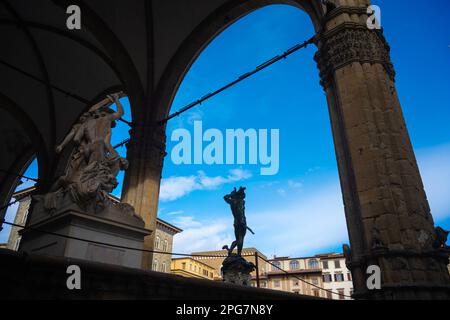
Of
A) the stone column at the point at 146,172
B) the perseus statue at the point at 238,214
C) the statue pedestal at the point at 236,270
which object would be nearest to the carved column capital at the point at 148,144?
the stone column at the point at 146,172

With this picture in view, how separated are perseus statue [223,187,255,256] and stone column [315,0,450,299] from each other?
13.6ft

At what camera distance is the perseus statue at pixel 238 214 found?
30.3 feet

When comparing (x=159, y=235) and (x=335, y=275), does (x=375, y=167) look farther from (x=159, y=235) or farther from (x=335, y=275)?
(x=335, y=275)

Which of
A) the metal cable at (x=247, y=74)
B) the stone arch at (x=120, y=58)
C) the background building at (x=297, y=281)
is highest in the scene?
the stone arch at (x=120, y=58)

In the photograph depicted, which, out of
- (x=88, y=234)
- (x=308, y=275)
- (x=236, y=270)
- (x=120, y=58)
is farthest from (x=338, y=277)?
(x=88, y=234)

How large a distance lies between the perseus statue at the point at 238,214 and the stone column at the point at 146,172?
2.09 metres

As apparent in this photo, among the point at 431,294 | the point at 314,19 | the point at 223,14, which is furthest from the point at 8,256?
the point at 223,14

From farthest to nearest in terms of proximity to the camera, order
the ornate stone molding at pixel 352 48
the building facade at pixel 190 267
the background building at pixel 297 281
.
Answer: the building facade at pixel 190 267 → the background building at pixel 297 281 → the ornate stone molding at pixel 352 48

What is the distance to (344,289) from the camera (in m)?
38.9

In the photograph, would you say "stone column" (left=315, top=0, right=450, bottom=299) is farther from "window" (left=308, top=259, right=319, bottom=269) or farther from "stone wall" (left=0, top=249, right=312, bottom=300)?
"window" (left=308, top=259, right=319, bottom=269)

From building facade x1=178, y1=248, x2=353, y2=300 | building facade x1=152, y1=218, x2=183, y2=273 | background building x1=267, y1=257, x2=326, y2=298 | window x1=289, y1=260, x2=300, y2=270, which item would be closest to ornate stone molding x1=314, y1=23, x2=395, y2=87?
building facade x1=178, y1=248, x2=353, y2=300

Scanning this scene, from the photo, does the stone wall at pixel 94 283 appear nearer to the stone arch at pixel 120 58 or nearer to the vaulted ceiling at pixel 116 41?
the vaulted ceiling at pixel 116 41

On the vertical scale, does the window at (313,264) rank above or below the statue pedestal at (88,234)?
above

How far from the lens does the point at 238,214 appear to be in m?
9.53
